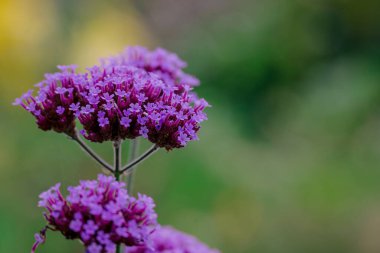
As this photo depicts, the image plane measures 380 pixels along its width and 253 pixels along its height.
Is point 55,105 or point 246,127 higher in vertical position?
point 246,127

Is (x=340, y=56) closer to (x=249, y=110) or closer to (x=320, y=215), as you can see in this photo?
(x=249, y=110)

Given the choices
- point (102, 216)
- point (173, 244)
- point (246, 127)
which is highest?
point (246, 127)

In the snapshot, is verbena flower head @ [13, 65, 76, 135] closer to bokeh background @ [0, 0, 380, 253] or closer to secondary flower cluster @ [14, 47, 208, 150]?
secondary flower cluster @ [14, 47, 208, 150]

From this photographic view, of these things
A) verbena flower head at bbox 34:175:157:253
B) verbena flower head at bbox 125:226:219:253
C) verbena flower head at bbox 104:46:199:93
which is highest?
verbena flower head at bbox 104:46:199:93

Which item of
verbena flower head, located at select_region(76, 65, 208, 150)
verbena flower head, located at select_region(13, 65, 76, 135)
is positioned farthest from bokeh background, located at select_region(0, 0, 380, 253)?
verbena flower head, located at select_region(76, 65, 208, 150)

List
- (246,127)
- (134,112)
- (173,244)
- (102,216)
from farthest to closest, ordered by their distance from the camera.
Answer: (246,127)
(173,244)
(134,112)
(102,216)

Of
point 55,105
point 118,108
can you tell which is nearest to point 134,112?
point 118,108

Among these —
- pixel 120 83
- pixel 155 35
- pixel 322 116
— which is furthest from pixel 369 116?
pixel 120 83

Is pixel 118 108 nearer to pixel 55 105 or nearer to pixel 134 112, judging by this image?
pixel 134 112
